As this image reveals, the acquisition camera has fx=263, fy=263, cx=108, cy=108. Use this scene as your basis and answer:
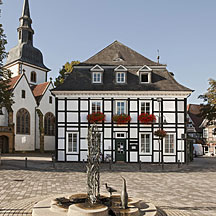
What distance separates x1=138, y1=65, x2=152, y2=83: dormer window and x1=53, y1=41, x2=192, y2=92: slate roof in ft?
1.27

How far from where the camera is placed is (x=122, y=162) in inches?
910

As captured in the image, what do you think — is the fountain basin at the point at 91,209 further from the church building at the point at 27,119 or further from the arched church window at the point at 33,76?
the arched church window at the point at 33,76

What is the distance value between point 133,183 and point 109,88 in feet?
39.7

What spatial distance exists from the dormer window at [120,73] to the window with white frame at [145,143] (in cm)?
536

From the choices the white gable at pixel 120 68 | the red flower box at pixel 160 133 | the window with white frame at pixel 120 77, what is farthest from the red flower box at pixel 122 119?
the white gable at pixel 120 68

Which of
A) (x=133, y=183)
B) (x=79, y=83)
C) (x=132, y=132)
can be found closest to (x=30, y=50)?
(x=79, y=83)

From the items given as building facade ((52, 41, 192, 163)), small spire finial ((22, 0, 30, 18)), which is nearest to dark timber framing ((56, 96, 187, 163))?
building facade ((52, 41, 192, 163))

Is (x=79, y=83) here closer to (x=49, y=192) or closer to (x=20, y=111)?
(x=49, y=192)

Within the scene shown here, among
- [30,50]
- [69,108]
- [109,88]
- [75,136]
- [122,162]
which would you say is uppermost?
[30,50]

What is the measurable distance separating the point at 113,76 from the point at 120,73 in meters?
0.80

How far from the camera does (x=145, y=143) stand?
23203mm

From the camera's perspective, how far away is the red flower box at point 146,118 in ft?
74.7

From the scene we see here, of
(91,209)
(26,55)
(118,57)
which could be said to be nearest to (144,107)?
(118,57)

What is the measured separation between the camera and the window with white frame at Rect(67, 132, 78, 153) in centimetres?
2330
